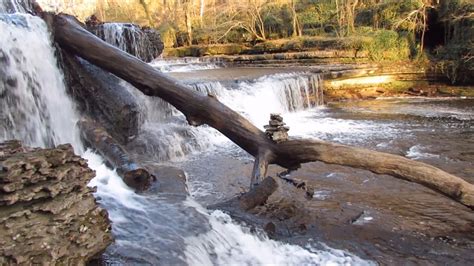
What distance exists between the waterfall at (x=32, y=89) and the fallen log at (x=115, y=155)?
185 millimetres

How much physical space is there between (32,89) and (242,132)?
2.53 metres

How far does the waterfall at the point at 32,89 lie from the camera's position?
4.77 m

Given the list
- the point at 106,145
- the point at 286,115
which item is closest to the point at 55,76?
the point at 106,145

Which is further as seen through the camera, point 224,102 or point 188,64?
point 188,64

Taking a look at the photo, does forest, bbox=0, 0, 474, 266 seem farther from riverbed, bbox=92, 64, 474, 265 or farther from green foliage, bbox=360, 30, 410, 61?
green foliage, bbox=360, 30, 410, 61

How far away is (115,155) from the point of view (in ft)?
14.9

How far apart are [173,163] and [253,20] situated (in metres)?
15.2

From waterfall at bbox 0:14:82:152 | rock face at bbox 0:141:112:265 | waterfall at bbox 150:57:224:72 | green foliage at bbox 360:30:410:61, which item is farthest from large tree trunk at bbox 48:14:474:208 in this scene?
green foliage at bbox 360:30:410:61

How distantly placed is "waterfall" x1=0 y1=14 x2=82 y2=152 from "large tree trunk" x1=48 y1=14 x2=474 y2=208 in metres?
0.32

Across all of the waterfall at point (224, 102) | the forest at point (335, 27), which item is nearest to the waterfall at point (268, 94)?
the waterfall at point (224, 102)

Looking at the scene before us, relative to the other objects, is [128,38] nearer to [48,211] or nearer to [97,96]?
[97,96]

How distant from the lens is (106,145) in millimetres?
4801

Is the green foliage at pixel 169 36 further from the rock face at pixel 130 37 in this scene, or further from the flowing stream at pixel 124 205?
the flowing stream at pixel 124 205

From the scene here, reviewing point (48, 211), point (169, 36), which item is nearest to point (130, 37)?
point (48, 211)
